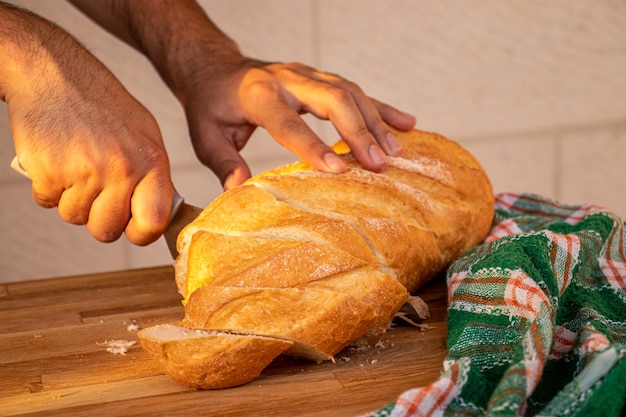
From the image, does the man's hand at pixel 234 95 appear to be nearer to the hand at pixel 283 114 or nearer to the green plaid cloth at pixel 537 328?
the hand at pixel 283 114

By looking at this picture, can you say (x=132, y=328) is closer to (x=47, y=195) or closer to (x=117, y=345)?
(x=117, y=345)

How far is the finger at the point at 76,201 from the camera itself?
1.31 meters

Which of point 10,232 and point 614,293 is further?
point 10,232

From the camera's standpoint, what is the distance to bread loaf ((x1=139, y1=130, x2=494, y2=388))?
108 cm

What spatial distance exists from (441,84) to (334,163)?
1.50 meters

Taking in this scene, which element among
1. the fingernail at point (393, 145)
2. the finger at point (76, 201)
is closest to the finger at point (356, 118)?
the fingernail at point (393, 145)

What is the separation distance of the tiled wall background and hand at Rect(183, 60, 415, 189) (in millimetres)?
737

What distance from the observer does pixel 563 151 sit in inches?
119

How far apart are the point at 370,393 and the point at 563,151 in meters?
2.20

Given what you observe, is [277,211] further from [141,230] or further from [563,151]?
[563,151]

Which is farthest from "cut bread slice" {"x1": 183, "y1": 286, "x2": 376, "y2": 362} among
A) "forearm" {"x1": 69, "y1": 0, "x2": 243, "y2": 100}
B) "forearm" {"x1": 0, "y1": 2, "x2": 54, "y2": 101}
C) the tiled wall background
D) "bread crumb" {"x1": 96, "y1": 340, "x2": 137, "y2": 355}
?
the tiled wall background

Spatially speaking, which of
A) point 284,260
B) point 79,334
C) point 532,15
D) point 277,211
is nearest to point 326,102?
point 277,211

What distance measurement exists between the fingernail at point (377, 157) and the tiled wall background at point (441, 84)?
1149 millimetres

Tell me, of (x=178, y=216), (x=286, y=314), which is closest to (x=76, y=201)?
(x=178, y=216)
